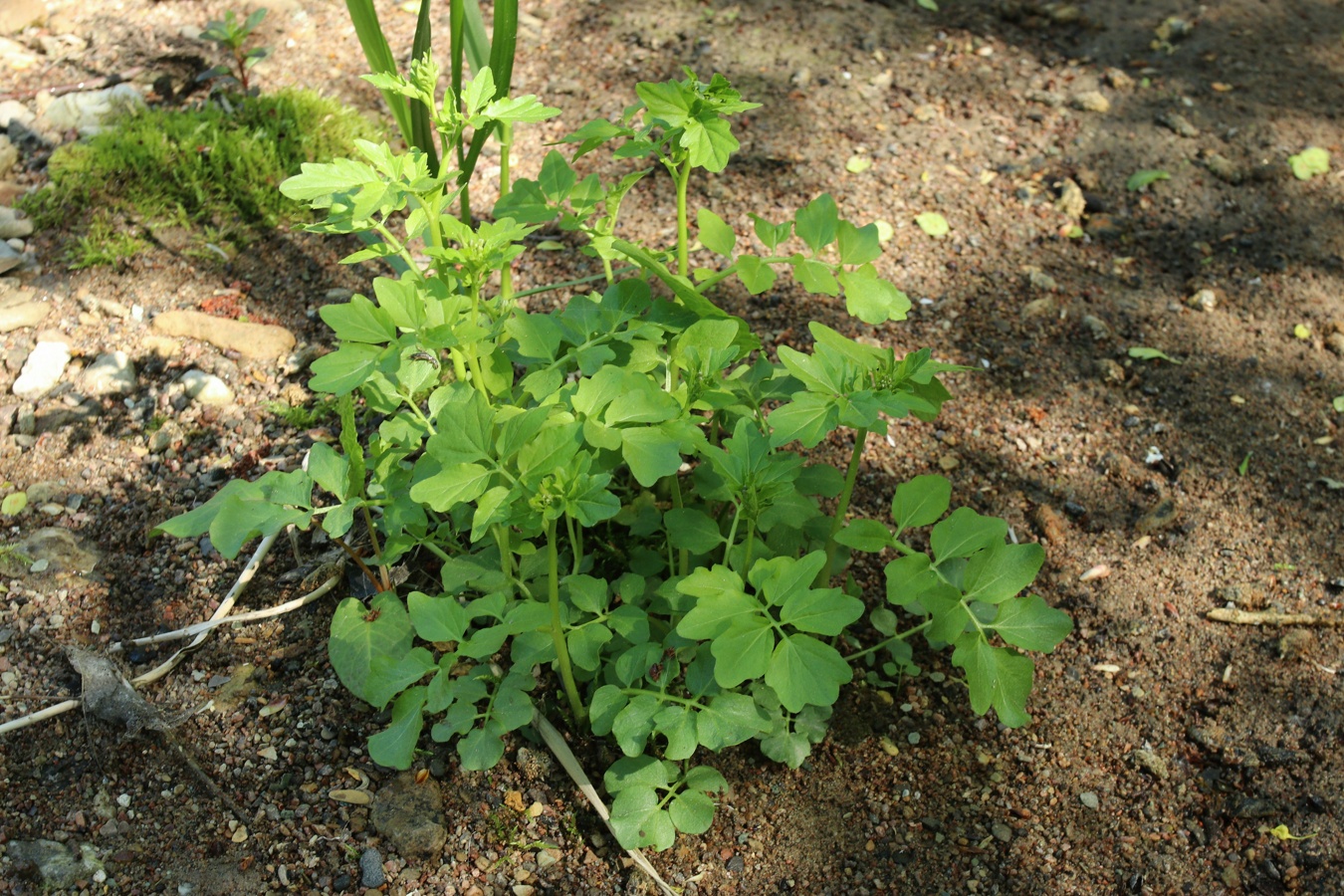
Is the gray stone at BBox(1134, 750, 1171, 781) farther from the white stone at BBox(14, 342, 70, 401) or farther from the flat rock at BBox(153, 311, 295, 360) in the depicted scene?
the white stone at BBox(14, 342, 70, 401)

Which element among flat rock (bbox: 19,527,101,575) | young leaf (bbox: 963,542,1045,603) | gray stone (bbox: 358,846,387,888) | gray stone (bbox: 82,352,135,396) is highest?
young leaf (bbox: 963,542,1045,603)

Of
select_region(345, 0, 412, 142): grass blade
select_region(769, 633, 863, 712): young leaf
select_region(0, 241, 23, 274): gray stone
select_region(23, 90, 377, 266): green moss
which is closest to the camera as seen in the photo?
select_region(769, 633, 863, 712): young leaf

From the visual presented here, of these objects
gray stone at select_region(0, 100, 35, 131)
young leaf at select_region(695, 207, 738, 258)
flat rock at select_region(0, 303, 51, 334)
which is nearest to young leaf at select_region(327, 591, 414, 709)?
young leaf at select_region(695, 207, 738, 258)

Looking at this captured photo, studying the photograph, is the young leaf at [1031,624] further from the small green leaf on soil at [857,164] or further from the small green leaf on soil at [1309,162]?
the small green leaf on soil at [1309,162]

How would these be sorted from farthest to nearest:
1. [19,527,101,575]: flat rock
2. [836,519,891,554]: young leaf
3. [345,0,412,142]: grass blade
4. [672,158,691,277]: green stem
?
[345,0,412,142]: grass blade → [19,527,101,575]: flat rock → [672,158,691,277]: green stem → [836,519,891,554]: young leaf

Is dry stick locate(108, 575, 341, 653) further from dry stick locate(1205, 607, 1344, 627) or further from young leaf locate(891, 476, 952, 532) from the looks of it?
dry stick locate(1205, 607, 1344, 627)

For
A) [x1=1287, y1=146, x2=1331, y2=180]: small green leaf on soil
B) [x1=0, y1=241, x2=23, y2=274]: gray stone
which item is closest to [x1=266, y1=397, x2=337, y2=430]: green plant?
[x1=0, y1=241, x2=23, y2=274]: gray stone

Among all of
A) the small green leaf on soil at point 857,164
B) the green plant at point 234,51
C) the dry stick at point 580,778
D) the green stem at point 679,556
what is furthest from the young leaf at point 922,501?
the green plant at point 234,51

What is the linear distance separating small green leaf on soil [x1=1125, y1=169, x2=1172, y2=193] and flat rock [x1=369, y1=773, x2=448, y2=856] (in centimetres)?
266

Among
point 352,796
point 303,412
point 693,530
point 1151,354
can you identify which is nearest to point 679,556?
point 693,530

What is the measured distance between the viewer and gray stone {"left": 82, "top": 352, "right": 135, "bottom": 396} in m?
2.46

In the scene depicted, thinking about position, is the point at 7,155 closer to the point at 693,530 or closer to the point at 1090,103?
the point at 693,530

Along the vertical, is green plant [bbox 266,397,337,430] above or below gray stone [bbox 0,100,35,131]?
below

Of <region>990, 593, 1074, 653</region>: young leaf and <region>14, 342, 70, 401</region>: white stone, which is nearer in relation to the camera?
<region>990, 593, 1074, 653</region>: young leaf
